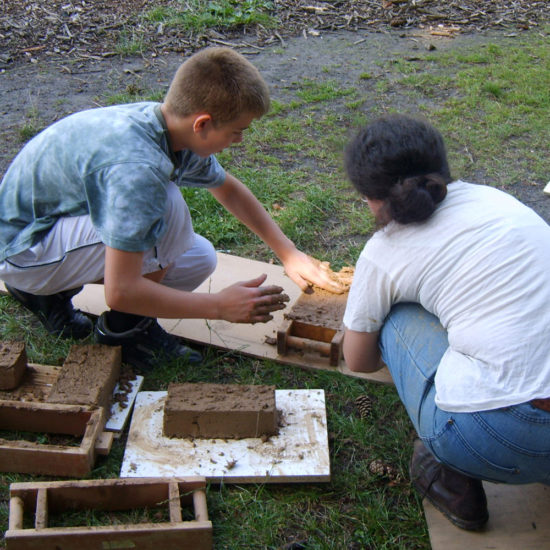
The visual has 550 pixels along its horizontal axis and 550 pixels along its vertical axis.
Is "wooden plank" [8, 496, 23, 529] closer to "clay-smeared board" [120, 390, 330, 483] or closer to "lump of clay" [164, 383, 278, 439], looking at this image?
"clay-smeared board" [120, 390, 330, 483]

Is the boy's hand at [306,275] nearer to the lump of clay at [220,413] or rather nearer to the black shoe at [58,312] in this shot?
the lump of clay at [220,413]

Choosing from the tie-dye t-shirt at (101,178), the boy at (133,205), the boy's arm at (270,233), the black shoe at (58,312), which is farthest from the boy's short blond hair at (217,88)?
the black shoe at (58,312)

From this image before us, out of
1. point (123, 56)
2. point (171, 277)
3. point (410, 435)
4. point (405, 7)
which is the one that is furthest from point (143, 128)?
point (405, 7)

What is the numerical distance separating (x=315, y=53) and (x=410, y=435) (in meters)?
4.86

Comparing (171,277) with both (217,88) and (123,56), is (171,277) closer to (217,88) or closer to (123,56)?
(217,88)

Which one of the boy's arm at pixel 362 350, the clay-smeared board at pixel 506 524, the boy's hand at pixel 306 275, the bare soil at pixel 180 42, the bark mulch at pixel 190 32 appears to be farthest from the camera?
the bark mulch at pixel 190 32

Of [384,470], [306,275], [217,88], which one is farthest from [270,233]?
[384,470]

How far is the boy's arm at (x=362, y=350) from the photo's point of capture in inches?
85.4

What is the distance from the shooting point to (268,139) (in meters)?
4.81

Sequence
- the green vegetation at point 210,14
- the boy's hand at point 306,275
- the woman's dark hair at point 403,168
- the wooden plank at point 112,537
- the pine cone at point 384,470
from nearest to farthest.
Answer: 1. the woman's dark hair at point 403,168
2. the wooden plank at point 112,537
3. the pine cone at point 384,470
4. the boy's hand at point 306,275
5. the green vegetation at point 210,14

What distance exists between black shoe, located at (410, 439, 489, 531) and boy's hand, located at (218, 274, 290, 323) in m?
0.79

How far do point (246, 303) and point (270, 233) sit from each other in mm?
693

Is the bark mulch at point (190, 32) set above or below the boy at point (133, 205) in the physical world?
below

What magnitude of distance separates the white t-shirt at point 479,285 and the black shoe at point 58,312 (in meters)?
1.54
